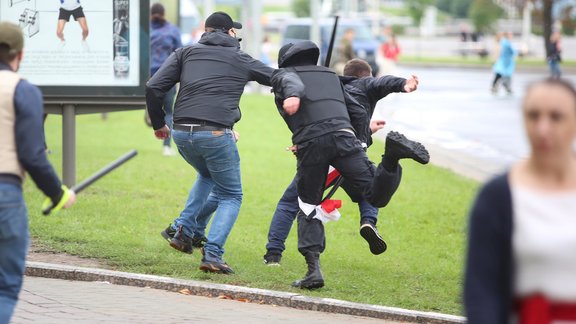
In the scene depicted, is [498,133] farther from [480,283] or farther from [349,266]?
[480,283]

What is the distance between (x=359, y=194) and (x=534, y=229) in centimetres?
495

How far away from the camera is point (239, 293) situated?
8.25 metres

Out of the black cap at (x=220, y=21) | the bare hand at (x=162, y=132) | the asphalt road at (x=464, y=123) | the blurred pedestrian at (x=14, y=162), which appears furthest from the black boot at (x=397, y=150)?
the asphalt road at (x=464, y=123)

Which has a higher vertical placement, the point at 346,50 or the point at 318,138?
the point at 318,138

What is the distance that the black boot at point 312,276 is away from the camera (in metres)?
8.39

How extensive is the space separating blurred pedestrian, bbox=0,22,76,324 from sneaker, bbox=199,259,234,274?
3.27 metres

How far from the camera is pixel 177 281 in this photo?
8.48 m

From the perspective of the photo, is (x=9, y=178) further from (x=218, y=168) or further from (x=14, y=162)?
(x=218, y=168)

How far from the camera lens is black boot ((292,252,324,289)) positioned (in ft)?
27.5

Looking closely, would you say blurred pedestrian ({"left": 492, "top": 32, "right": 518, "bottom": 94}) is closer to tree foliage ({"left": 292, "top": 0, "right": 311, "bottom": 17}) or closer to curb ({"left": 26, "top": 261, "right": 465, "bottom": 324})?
curb ({"left": 26, "top": 261, "right": 465, "bottom": 324})

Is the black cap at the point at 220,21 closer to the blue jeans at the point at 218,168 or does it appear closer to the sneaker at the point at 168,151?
the blue jeans at the point at 218,168

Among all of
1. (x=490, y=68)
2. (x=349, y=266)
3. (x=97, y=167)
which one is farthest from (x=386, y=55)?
(x=349, y=266)

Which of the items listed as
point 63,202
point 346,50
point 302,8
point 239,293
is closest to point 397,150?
point 239,293

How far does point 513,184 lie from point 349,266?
19.0ft
